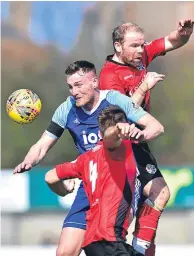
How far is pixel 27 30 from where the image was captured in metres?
34.1

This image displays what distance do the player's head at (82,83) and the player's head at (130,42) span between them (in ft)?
1.70

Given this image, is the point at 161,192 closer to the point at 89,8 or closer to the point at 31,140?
the point at 31,140

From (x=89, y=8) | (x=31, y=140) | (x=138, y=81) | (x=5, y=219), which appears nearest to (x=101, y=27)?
(x=89, y=8)

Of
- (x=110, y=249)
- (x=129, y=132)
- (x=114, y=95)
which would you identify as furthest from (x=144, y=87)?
(x=110, y=249)

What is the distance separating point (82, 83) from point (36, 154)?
0.87 m

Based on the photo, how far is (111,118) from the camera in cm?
742

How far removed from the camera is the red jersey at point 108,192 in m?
7.56

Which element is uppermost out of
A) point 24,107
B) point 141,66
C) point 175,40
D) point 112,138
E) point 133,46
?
point 175,40

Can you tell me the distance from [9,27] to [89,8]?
9.83ft

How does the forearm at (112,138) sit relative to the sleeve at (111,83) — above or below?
below

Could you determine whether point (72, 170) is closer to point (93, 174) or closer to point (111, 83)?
point (93, 174)

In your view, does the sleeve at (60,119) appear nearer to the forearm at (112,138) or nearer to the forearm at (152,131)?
the forearm at (152,131)

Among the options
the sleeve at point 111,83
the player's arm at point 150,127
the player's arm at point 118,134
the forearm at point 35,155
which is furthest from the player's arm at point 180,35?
the player's arm at point 118,134

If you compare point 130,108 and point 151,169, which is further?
point 151,169
